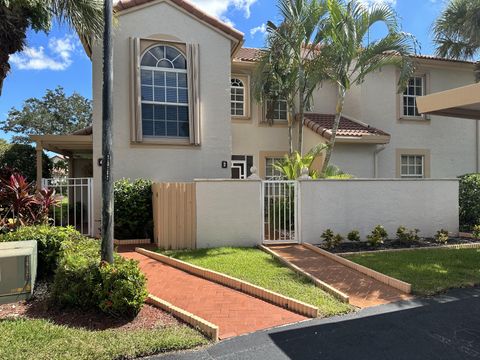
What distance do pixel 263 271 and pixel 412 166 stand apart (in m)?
11.7

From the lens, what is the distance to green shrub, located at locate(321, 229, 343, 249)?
9.34 m

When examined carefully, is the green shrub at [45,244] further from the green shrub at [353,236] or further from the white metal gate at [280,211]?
the green shrub at [353,236]

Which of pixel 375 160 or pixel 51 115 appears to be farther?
pixel 51 115

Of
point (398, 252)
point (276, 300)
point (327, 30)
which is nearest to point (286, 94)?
point (327, 30)

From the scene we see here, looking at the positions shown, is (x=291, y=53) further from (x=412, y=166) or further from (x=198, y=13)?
(x=412, y=166)

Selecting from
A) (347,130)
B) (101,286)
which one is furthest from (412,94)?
(101,286)

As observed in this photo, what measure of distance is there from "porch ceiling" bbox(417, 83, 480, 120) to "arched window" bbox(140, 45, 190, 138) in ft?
22.3

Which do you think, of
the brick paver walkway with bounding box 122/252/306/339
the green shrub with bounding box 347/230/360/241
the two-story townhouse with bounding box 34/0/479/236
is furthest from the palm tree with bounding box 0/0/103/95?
the green shrub with bounding box 347/230/360/241

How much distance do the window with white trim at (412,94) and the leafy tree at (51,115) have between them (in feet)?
116

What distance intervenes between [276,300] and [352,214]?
17.1 ft

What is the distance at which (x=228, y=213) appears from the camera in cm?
951

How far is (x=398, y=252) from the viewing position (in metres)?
9.02

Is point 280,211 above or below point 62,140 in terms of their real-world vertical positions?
below

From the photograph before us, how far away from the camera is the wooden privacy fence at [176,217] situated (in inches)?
370
